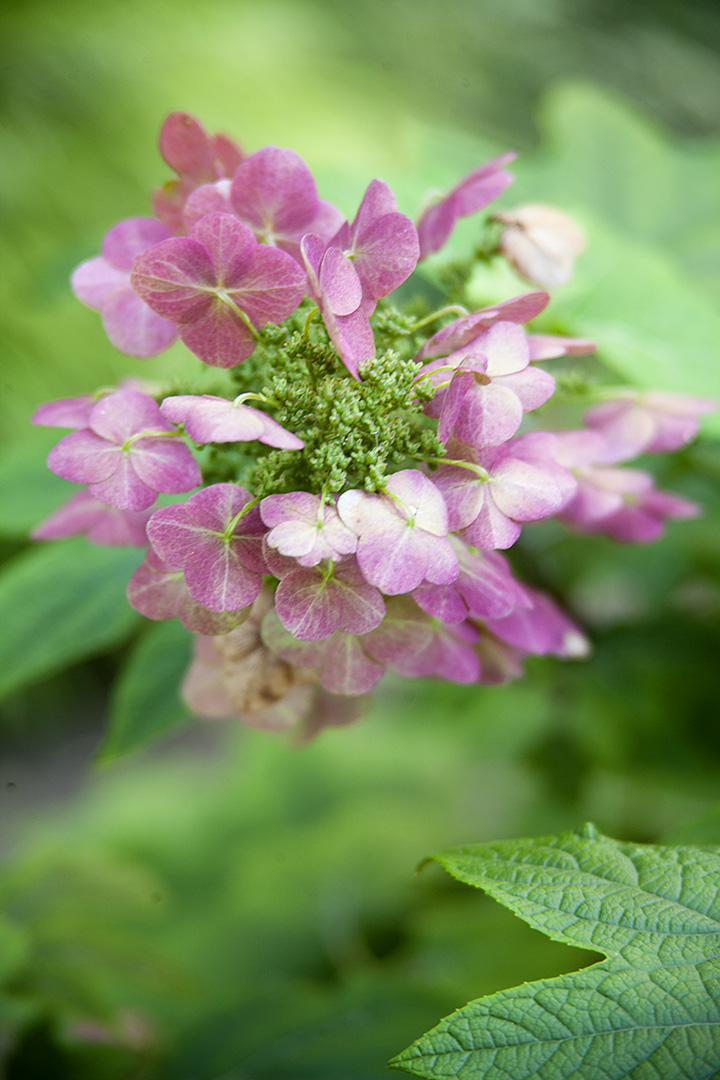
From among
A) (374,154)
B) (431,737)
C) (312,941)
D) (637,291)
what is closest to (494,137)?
(374,154)

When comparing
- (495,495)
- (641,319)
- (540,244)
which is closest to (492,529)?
(495,495)

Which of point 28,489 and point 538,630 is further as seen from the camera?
point 28,489

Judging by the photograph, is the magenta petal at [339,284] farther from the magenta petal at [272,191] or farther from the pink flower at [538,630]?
the pink flower at [538,630]

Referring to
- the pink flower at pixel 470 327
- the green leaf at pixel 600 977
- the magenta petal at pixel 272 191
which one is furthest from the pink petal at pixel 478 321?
the green leaf at pixel 600 977

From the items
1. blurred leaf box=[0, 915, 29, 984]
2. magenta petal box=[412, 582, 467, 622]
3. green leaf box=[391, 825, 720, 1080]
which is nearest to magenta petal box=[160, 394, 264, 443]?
magenta petal box=[412, 582, 467, 622]

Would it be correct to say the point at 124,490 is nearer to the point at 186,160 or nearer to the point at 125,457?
the point at 125,457

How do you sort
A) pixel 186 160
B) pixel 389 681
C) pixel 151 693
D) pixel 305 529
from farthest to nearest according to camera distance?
pixel 389 681 → pixel 151 693 → pixel 186 160 → pixel 305 529

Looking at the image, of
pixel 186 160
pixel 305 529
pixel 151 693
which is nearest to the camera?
pixel 305 529

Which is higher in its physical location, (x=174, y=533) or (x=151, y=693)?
(x=174, y=533)
